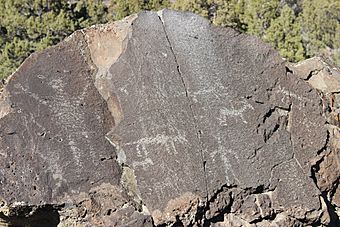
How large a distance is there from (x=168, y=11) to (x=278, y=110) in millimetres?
1271

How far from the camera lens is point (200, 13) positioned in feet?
36.7

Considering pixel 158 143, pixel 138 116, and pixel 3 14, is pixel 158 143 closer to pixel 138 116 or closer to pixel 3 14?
pixel 138 116

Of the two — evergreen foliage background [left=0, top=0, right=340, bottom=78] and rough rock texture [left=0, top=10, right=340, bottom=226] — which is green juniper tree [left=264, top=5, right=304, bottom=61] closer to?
evergreen foliage background [left=0, top=0, right=340, bottom=78]

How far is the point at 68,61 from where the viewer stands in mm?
4027

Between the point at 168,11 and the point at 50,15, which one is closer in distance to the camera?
the point at 168,11

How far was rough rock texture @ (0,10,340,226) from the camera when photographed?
3631 mm

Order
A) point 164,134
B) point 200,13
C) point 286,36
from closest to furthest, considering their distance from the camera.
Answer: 1. point 164,134
2. point 286,36
3. point 200,13

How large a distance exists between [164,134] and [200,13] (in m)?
7.83

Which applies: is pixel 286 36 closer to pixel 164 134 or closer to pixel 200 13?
pixel 200 13

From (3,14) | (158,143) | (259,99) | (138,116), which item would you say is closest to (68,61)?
(138,116)

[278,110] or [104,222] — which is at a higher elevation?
[278,110]

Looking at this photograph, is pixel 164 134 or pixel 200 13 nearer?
pixel 164 134

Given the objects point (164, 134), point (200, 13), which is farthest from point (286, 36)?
point (164, 134)

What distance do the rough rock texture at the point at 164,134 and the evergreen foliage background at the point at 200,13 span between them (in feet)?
20.8
